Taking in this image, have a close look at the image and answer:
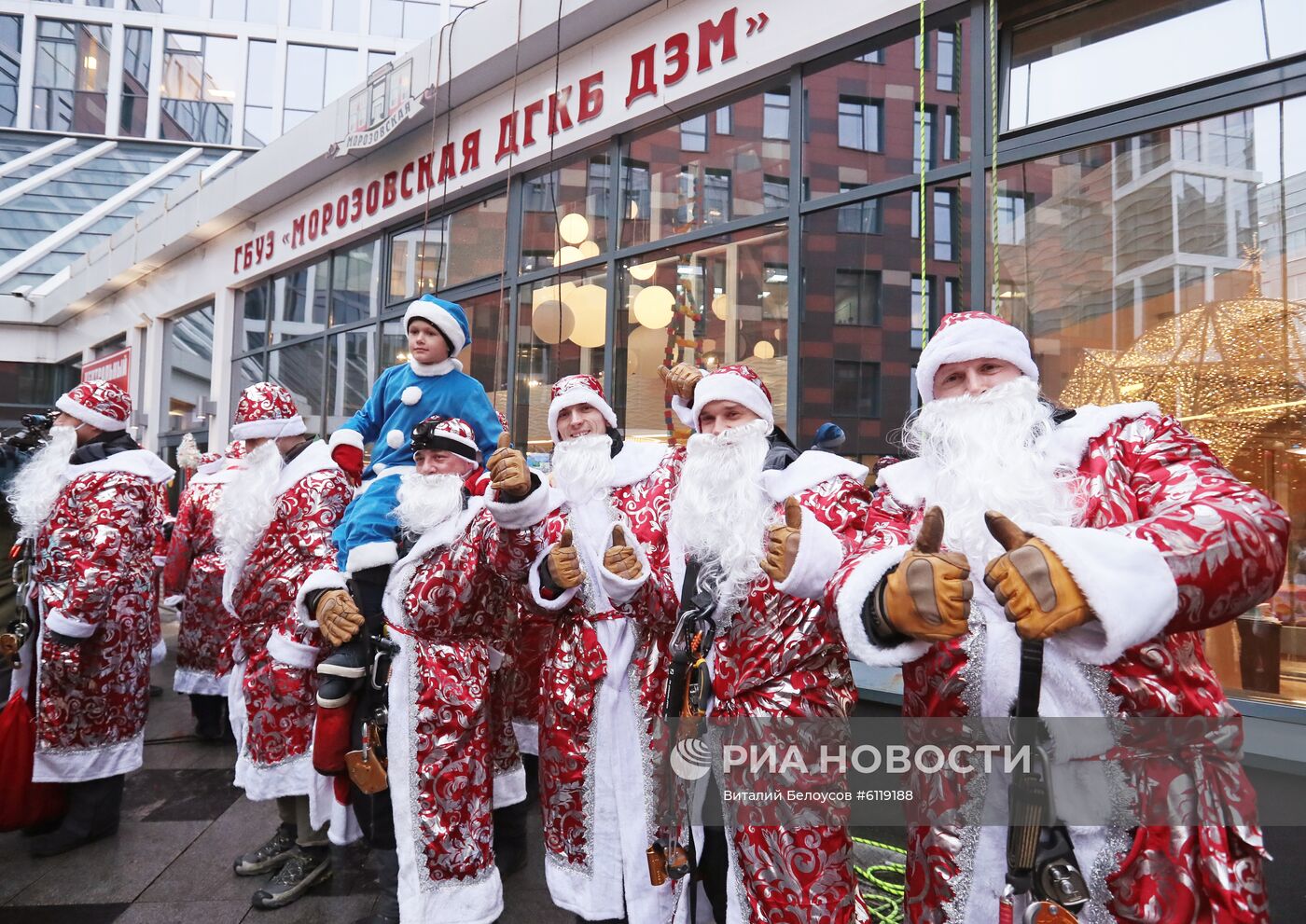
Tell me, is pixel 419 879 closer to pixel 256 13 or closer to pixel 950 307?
pixel 950 307

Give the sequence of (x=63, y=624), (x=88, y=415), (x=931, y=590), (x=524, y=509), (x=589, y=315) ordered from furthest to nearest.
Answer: (x=589, y=315), (x=88, y=415), (x=63, y=624), (x=524, y=509), (x=931, y=590)

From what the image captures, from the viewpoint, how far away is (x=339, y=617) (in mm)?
2686

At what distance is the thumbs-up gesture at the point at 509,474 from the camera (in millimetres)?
2264

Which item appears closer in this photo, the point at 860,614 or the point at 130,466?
the point at 860,614

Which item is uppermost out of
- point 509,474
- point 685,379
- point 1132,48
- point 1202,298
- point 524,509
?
point 1132,48

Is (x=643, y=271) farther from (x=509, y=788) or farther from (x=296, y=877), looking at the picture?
(x=296, y=877)

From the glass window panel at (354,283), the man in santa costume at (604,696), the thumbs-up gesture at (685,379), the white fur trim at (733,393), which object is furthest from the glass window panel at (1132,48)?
the glass window panel at (354,283)

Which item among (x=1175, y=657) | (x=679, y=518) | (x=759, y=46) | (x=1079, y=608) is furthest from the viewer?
(x=759, y=46)

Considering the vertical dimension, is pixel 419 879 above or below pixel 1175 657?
below

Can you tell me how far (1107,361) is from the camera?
152 inches

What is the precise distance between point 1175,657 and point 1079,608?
1.40ft

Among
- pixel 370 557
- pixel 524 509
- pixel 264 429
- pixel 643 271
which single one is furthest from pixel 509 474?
pixel 643 271

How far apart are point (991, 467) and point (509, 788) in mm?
2607

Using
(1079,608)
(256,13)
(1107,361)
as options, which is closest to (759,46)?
(1107,361)
